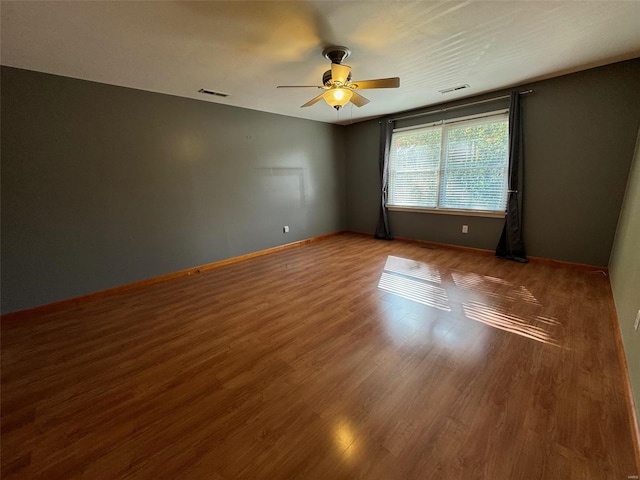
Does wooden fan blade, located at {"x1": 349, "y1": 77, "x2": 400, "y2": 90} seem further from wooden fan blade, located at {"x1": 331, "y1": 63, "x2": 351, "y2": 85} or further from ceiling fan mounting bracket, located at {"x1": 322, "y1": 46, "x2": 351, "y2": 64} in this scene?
ceiling fan mounting bracket, located at {"x1": 322, "y1": 46, "x2": 351, "y2": 64}

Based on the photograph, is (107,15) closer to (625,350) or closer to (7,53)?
(7,53)

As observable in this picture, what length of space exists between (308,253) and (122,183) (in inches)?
109

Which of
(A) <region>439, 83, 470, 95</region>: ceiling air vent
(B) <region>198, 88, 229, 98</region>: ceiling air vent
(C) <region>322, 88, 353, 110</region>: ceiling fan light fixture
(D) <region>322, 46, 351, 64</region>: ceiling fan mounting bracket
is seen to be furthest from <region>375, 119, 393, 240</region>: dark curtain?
(B) <region>198, 88, 229, 98</region>: ceiling air vent

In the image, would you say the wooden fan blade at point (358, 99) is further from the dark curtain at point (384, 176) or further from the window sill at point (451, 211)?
the window sill at point (451, 211)

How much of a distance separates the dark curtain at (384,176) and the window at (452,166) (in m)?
0.10

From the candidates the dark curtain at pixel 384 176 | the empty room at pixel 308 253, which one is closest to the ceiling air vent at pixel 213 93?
the empty room at pixel 308 253

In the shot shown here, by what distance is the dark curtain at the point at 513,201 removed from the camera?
11.4 ft

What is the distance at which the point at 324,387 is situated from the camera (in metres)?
1.57

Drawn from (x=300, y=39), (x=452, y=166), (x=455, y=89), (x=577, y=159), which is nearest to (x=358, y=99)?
(x=300, y=39)

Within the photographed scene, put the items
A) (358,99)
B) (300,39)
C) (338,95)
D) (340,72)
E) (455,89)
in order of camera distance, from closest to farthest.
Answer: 1. (300,39)
2. (340,72)
3. (338,95)
4. (358,99)
5. (455,89)

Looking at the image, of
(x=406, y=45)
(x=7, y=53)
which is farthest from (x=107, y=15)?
(x=406, y=45)

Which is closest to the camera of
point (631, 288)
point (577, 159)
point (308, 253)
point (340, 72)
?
point (631, 288)

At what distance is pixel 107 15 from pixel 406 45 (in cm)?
230

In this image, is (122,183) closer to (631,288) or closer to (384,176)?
(384,176)
